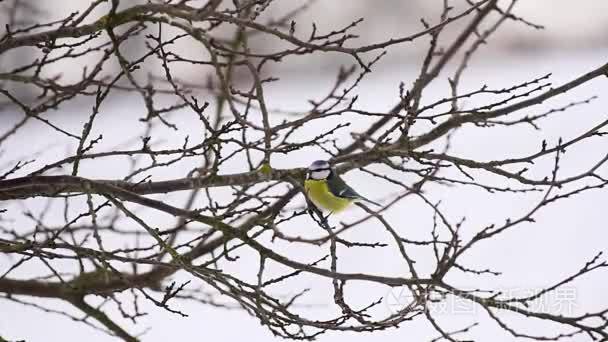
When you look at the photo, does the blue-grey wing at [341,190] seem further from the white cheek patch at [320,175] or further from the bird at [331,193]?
the white cheek patch at [320,175]

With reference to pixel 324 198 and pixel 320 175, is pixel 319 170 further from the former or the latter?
pixel 324 198

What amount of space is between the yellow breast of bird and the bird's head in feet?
0.37

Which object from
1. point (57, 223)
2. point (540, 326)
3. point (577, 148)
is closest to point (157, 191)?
point (540, 326)

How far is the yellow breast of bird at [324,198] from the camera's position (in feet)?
10.1

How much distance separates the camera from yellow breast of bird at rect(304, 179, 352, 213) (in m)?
3.06

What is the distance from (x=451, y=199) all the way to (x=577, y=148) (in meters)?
2.14

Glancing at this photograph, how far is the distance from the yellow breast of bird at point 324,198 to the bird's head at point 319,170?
0.37 feet

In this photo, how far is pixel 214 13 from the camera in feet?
6.30

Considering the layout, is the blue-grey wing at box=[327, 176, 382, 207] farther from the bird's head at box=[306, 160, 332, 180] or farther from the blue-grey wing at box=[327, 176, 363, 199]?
the bird's head at box=[306, 160, 332, 180]

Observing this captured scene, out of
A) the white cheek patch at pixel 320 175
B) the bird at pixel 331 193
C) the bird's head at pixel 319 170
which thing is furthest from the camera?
the bird at pixel 331 193

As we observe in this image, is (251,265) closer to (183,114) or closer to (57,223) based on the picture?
(57,223)

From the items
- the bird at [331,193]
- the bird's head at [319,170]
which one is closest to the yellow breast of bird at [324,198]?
the bird at [331,193]

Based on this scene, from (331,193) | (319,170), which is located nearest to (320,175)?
(319,170)

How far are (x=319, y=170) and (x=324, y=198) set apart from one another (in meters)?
0.50
